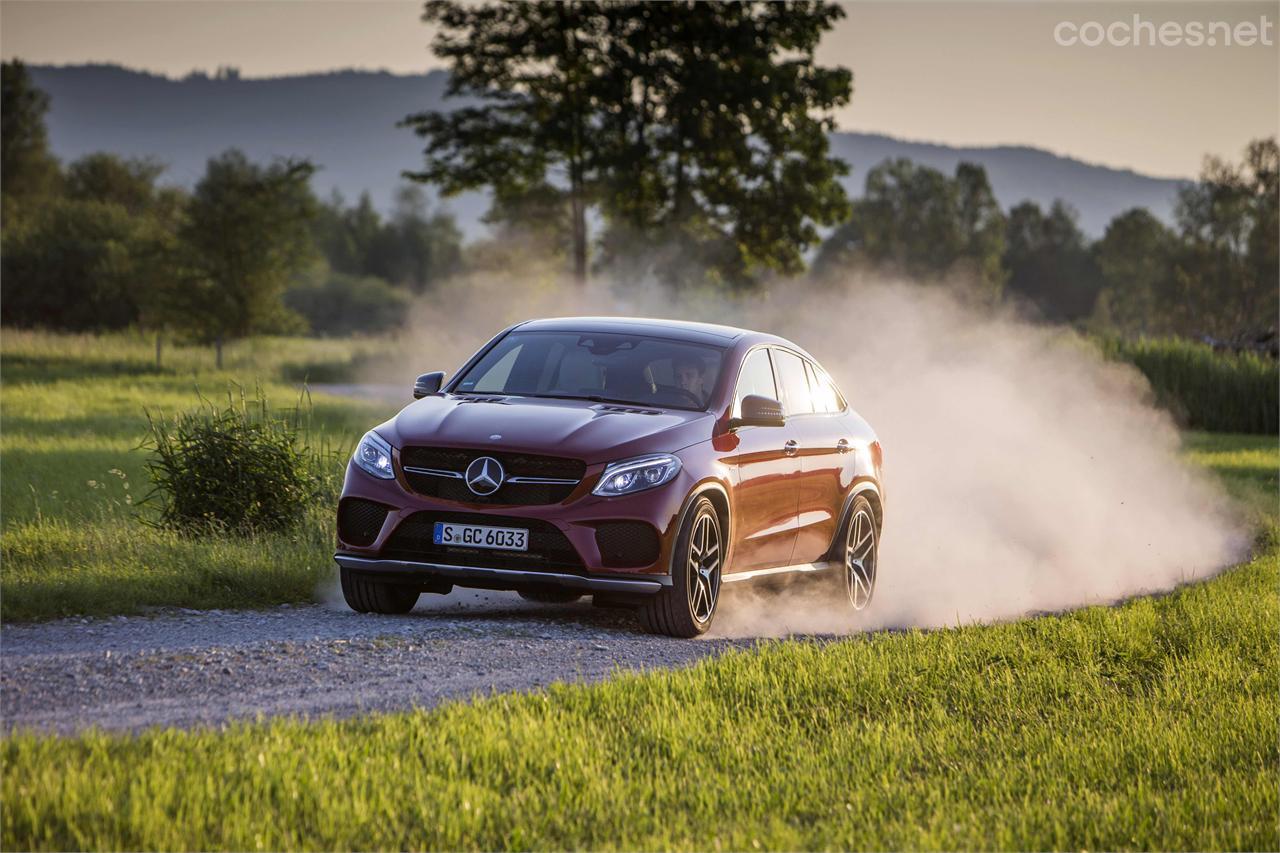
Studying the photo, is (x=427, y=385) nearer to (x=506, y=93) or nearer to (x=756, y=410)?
(x=756, y=410)

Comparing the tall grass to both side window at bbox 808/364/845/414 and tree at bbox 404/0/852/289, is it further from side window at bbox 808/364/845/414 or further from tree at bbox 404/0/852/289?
side window at bbox 808/364/845/414

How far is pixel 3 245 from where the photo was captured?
66.0 metres

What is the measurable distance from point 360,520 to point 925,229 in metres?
Answer: 116

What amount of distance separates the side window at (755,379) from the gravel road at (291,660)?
1587mm

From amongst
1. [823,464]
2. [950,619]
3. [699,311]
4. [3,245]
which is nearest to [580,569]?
[823,464]

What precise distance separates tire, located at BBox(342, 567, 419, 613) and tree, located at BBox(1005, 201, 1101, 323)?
111706 millimetres

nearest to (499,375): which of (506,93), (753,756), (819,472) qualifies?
(819,472)

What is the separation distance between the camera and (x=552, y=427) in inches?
382

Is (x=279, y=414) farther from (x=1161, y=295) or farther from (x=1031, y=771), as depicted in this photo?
(x=1161, y=295)

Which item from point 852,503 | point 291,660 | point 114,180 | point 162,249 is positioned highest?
point 114,180

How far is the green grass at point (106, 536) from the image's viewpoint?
10562mm

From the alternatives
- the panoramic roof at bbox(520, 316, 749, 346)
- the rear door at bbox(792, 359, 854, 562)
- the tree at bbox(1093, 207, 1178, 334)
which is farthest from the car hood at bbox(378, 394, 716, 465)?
the tree at bbox(1093, 207, 1178, 334)

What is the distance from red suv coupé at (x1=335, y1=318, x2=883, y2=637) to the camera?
9.43 m

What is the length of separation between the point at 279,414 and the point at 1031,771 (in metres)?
10.5
